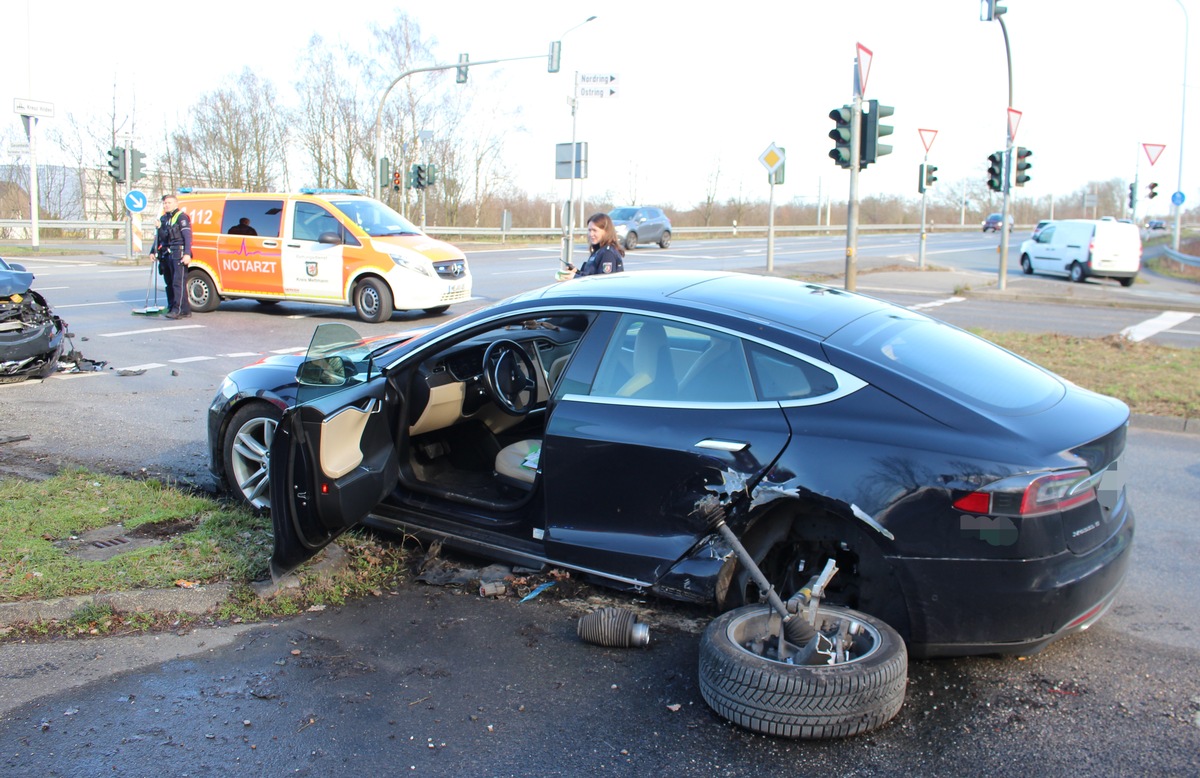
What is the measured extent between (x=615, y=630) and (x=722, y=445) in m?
0.88

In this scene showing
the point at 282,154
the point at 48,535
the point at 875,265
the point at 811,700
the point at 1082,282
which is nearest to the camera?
the point at 811,700

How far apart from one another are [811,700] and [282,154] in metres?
46.8

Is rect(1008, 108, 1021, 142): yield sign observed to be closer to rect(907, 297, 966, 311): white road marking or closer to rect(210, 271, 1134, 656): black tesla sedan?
rect(907, 297, 966, 311): white road marking

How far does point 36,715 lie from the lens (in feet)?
11.4

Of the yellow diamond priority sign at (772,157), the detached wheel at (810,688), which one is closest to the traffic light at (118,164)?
the yellow diamond priority sign at (772,157)

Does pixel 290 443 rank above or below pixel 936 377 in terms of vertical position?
below

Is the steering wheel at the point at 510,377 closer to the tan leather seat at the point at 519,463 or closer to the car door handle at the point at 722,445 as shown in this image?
the tan leather seat at the point at 519,463

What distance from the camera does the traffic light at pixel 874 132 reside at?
1432 cm

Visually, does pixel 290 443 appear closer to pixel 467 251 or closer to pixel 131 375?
pixel 131 375

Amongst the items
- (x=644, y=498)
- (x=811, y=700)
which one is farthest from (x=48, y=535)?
(x=811, y=700)

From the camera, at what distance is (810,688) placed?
10.6ft

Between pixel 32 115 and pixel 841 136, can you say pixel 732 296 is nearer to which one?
pixel 841 136

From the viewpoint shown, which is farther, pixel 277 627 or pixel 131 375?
pixel 131 375

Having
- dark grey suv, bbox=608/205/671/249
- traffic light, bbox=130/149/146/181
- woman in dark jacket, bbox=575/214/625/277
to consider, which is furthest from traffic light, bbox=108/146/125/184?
woman in dark jacket, bbox=575/214/625/277
